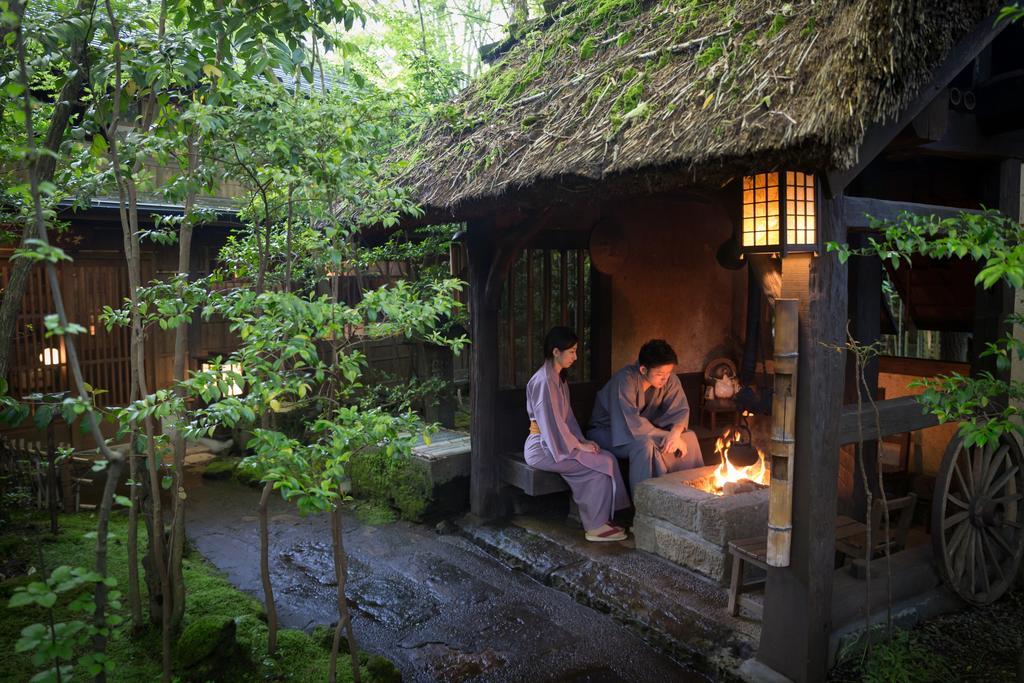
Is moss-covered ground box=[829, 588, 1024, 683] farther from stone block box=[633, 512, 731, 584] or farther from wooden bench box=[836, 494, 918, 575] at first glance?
stone block box=[633, 512, 731, 584]

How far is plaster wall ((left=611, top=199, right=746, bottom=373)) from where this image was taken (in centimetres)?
892

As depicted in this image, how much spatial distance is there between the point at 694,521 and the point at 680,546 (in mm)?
307

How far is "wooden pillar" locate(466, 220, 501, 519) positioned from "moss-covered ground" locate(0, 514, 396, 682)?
9.13ft

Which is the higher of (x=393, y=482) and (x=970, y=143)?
(x=970, y=143)

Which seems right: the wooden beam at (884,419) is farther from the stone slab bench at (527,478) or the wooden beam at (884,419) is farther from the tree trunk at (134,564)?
the tree trunk at (134,564)

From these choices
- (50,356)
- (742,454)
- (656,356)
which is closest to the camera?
(742,454)

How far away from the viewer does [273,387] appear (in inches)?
147

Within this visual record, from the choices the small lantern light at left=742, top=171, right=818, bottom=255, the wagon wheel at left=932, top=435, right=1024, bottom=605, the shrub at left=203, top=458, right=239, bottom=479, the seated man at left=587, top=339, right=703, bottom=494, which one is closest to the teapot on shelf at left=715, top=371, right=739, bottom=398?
the seated man at left=587, top=339, right=703, bottom=494

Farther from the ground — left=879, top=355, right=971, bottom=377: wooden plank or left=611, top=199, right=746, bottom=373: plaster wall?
left=611, top=199, right=746, bottom=373: plaster wall

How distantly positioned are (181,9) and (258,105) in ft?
2.96

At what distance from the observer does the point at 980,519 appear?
5.57m

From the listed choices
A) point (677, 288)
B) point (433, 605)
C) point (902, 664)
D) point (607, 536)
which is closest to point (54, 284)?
point (433, 605)

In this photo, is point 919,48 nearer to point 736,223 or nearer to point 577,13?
point 736,223

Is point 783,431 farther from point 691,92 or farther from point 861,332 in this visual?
point 691,92
